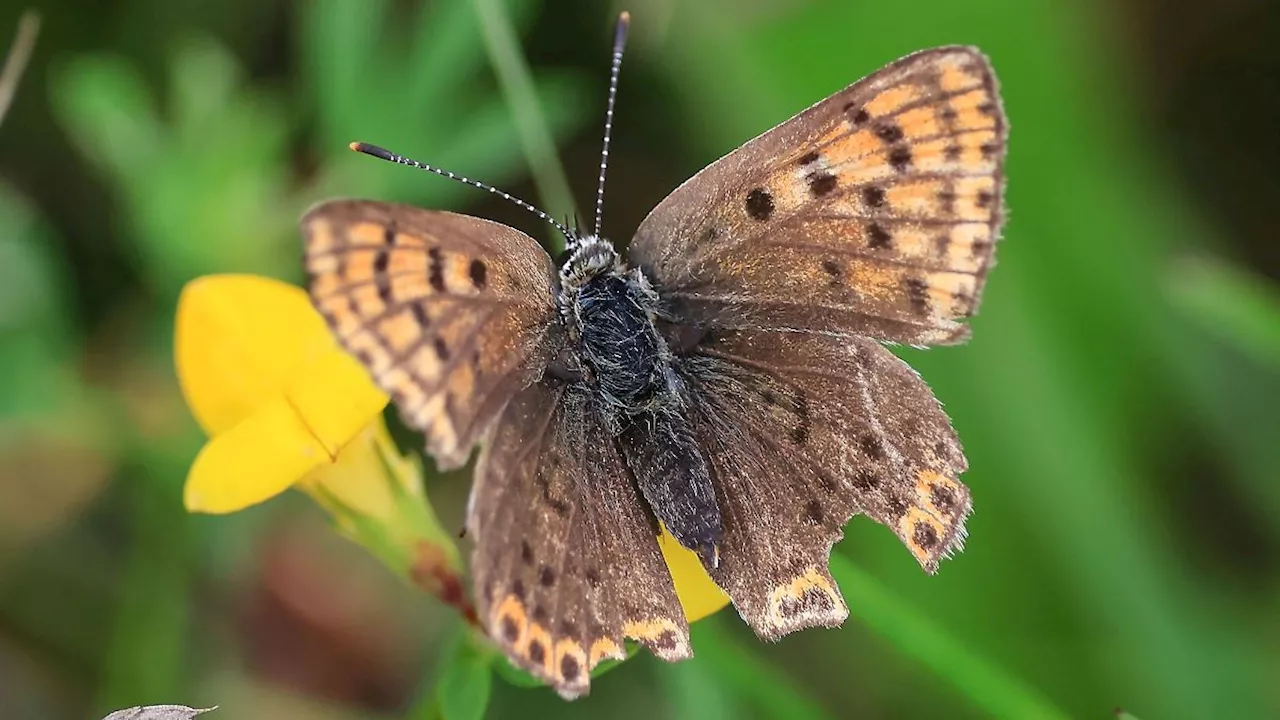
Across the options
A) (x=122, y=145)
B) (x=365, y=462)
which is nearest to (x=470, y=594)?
(x=365, y=462)

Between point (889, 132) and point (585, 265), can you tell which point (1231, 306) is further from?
point (585, 265)

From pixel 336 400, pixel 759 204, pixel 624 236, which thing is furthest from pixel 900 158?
pixel 624 236

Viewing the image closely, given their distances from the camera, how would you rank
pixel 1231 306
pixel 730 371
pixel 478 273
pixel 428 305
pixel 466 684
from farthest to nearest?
pixel 1231 306, pixel 730 371, pixel 466 684, pixel 478 273, pixel 428 305

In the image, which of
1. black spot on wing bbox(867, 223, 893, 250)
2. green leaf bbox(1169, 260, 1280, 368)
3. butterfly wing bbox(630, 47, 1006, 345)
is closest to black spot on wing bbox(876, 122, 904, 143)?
butterfly wing bbox(630, 47, 1006, 345)

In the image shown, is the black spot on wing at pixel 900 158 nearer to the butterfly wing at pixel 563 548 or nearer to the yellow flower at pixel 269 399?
the butterfly wing at pixel 563 548

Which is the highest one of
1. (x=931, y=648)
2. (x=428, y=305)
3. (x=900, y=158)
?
(x=900, y=158)

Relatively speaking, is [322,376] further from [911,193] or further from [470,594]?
[911,193]

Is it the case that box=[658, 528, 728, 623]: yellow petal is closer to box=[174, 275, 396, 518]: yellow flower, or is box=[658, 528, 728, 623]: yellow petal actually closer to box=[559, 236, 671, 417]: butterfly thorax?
box=[559, 236, 671, 417]: butterfly thorax
